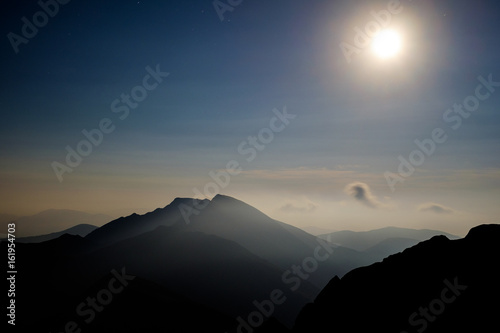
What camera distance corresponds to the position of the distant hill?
31.7 meters

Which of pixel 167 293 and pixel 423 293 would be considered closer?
pixel 423 293

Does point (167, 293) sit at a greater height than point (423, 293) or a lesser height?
lesser

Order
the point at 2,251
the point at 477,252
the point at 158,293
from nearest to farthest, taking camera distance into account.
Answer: the point at 477,252
the point at 158,293
the point at 2,251

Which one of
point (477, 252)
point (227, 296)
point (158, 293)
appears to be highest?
point (477, 252)

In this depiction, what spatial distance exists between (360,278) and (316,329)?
946 centimetres

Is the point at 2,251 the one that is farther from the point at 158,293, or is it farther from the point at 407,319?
the point at 407,319

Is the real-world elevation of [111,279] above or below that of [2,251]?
below

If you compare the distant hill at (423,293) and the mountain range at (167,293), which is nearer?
the distant hill at (423,293)

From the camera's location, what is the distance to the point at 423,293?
3656cm

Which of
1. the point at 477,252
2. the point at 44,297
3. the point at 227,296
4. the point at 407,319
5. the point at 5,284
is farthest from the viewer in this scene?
the point at 227,296

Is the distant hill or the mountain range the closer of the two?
the distant hill

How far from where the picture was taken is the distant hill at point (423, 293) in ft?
104

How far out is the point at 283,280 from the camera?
190 meters

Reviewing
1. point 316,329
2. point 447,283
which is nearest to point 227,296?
point 316,329
